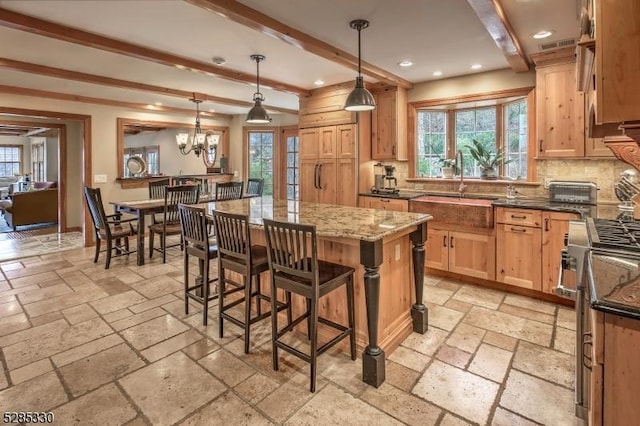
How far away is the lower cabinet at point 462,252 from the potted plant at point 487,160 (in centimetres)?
102

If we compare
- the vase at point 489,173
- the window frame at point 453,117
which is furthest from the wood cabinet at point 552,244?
the vase at point 489,173

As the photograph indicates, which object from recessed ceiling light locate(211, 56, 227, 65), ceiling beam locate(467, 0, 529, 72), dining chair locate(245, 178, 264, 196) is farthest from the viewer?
dining chair locate(245, 178, 264, 196)

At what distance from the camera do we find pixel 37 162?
11.9 m

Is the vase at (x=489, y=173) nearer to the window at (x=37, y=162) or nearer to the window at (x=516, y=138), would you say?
the window at (x=516, y=138)

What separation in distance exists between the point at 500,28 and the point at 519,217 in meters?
1.78

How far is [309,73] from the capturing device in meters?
4.57

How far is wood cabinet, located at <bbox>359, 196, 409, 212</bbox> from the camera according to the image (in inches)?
175

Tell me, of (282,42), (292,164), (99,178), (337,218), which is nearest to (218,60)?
(282,42)

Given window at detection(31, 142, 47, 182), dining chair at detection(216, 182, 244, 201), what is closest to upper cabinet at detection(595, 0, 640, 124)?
dining chair at detection(216, 182, 244, 201)

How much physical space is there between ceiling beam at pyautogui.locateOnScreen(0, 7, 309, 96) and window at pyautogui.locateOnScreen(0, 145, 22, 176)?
1271 centimetres

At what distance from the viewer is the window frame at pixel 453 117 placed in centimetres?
407

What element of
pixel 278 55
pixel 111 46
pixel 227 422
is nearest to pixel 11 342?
pixel 227 422

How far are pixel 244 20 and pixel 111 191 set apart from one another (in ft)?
16.6

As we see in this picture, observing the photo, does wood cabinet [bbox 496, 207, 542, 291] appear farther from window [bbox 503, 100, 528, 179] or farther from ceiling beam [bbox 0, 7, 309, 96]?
ceiling beam [bbox 0, 7, 309, 96]
